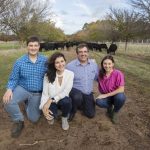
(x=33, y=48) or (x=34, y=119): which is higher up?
(x=33, y=48)

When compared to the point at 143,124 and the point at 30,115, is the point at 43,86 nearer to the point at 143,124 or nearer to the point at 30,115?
the point at 30,115

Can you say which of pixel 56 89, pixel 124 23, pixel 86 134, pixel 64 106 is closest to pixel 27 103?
pixel 56 89

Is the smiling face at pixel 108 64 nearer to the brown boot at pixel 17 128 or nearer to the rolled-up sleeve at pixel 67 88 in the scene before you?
the rolled-up sleeve at pixel 67 88

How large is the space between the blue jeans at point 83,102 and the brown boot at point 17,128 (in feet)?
3.40

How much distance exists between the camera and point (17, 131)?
605cm

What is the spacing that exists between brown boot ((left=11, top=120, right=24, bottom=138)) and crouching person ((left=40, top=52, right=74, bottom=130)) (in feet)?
1.51

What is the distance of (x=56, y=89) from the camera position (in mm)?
6238

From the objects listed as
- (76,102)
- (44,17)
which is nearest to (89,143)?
(76,102)

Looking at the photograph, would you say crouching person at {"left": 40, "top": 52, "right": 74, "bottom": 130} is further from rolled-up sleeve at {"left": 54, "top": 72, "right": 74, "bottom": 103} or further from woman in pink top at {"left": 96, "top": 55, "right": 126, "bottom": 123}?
woman in pink top at {"left": 96, "top": 55, "right": 126, "bottom": 123}

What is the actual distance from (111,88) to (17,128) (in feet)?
6.39

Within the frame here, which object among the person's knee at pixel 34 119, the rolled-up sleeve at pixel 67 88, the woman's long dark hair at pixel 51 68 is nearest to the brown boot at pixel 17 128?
the person's knee at pixel 34 119

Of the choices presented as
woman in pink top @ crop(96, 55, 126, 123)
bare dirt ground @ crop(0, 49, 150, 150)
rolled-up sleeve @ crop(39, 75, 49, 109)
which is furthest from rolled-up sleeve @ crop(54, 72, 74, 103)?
woman in pink top @ crop(96, 55, 126, 123)

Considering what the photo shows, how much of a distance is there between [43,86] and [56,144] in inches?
45.3

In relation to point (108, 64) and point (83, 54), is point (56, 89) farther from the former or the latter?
point (108, 64)
